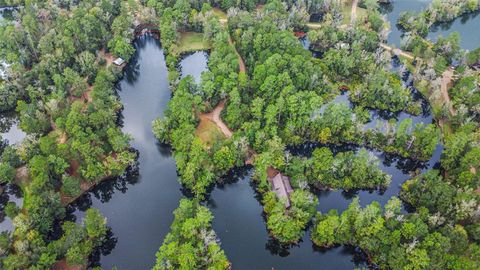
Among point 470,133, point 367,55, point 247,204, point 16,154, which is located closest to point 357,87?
point 367,55

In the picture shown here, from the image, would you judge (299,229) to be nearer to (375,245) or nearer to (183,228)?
(375,245)

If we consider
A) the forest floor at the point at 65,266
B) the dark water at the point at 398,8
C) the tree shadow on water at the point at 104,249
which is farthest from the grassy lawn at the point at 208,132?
the dark water at the point at 398,8

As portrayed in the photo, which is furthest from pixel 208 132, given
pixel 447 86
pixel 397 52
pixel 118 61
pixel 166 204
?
pixel 397 52

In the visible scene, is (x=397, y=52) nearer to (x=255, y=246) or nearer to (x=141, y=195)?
(x=255, y=246)

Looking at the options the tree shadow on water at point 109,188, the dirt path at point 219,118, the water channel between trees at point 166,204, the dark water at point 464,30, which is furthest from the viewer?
the dark water at point 464,30

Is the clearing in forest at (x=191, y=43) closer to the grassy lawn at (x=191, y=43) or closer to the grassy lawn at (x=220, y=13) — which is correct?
the grassy lawn at (x=191, y=43)
